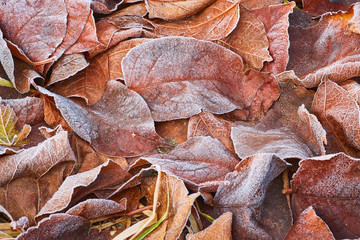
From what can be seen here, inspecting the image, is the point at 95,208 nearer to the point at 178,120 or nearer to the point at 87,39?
the point at 178,120

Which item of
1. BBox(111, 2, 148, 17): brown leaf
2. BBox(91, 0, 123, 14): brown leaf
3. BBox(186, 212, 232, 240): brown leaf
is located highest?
BBox(91, 0, 123, 14): brown leaf

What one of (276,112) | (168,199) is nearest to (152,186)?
(168,199)

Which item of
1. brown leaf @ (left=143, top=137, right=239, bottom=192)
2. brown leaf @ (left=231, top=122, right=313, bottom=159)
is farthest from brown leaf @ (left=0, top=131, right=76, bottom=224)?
brown leaf @ (left=231, top=122, right=313, bottom=159)

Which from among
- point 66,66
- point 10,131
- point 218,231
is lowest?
point 218,231

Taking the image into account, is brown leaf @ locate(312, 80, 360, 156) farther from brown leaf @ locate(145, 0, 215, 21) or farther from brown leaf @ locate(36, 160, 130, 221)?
brown leaf @ locate(36, 160, 130, 221)

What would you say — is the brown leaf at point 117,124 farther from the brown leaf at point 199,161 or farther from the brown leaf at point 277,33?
the brown leaf at point 277,33

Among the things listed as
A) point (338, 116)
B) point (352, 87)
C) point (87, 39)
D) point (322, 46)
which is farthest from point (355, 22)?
point (87, 39)

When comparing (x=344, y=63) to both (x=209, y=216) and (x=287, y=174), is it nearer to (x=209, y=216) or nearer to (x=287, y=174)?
(x=287, y=174)
